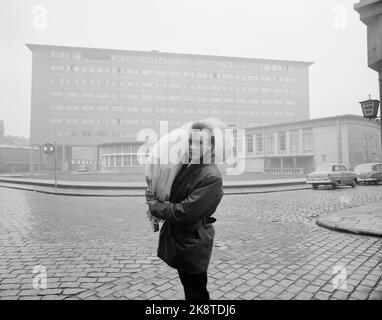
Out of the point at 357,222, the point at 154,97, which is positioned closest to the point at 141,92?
the point at 154,97

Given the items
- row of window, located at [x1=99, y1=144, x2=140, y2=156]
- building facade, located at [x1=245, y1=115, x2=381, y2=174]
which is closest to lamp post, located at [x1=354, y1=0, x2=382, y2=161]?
building facade, located at [x1=245, y1=115, x2=381, y2=174]

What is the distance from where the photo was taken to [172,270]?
4012 millimetres

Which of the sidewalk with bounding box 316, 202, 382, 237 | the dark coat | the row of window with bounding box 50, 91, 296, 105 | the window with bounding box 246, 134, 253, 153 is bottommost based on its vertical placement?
the sidewalk with bounding box 316, 202, 382, 237

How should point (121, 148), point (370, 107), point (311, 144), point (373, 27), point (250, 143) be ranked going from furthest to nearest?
point (250, 143) → point (311, 144) → point (121, 148) → point (370, 107) → point (373, 27)

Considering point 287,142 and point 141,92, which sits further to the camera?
point 141,92

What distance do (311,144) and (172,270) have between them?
4197 centimetres

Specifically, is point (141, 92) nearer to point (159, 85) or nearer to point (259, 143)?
point (159, 85)

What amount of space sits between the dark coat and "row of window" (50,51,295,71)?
279ft

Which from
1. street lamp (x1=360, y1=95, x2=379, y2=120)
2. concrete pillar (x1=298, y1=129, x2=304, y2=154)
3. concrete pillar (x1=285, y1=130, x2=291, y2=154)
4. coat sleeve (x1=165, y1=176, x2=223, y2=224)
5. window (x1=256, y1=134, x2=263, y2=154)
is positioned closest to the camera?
coat sleeve (x1=165, y1=176, x2=223, y2=224)

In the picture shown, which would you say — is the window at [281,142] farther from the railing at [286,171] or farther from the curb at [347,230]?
the curb at [347,230]

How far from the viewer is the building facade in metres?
37.4

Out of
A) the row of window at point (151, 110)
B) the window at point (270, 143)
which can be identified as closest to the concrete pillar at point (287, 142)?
the window at point (270, 143)

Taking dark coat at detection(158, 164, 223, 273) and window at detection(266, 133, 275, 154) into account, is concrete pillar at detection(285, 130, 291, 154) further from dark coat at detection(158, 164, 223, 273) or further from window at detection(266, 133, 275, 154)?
dark coat at detection(158, 164, 223, 273)
